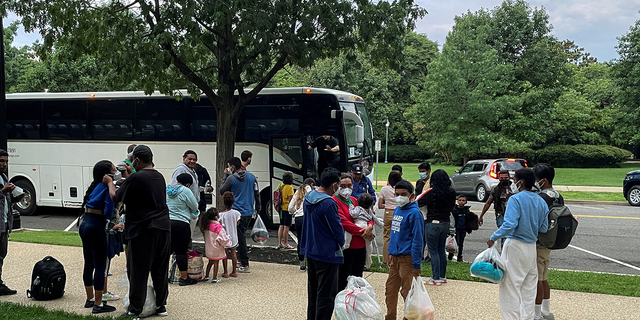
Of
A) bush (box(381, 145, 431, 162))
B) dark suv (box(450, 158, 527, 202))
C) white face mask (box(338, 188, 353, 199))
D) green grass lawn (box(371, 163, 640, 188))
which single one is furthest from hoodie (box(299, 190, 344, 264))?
bush (box(381, 145, 431, 162))

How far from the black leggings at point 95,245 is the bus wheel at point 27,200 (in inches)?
462

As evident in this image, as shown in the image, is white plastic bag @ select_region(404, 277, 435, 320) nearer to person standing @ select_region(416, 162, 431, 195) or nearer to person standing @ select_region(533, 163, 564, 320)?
person standing @ select_region(533, 163, 564, 320)

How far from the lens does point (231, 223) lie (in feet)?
28.4

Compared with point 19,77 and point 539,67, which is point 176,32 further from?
point 539,67

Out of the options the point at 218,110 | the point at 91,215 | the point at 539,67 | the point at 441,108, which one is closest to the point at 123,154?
the point at 218,110

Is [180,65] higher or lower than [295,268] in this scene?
higher

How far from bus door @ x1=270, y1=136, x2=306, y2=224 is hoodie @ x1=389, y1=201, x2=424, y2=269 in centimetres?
741

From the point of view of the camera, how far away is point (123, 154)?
51.0ft

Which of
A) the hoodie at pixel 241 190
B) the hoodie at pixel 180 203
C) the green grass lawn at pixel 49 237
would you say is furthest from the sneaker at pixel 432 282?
the green grass lawn at pixel 49 237

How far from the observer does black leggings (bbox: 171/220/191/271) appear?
7.74 m

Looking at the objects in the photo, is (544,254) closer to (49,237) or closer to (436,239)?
(436,239)

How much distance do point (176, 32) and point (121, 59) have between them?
114cm

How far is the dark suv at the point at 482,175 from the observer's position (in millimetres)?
21031

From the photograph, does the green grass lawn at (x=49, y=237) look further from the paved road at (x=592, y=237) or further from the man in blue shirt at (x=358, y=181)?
the man in blue shirt at (x=358, y=181)
